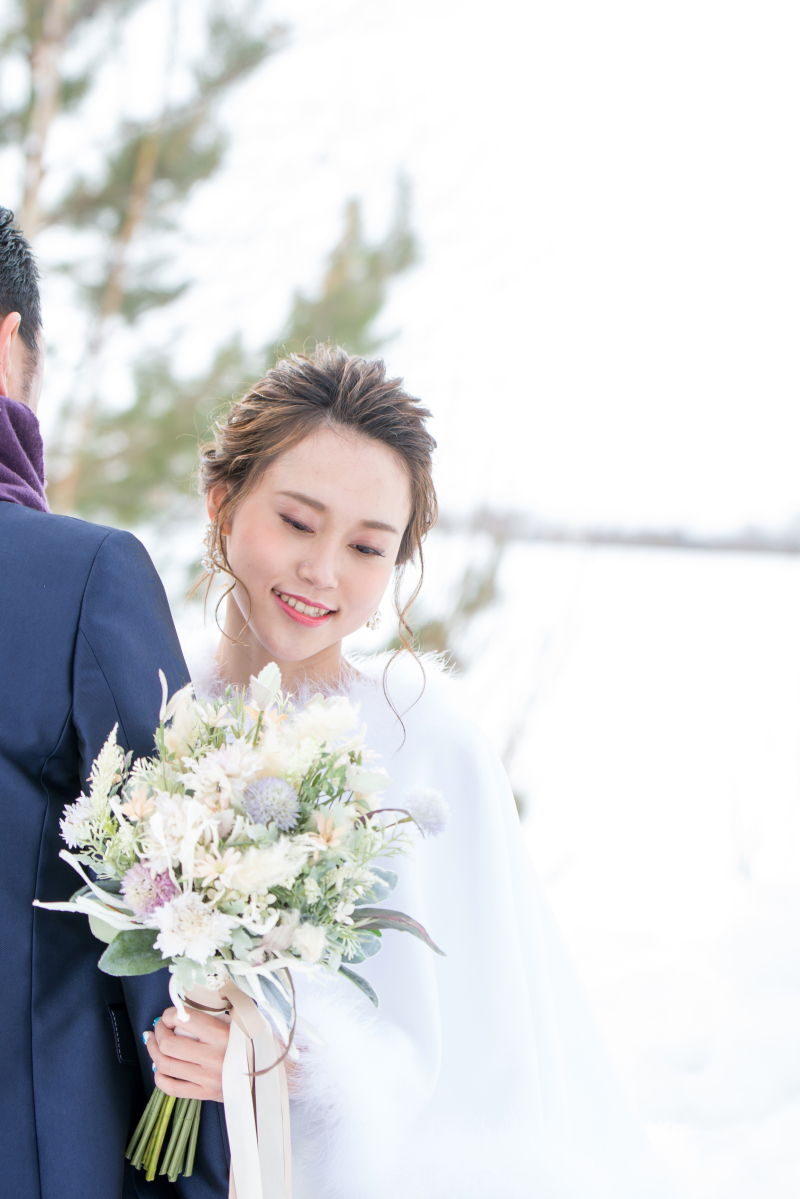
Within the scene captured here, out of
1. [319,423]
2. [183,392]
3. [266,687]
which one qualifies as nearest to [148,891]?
[266,687]

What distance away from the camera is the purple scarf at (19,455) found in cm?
110

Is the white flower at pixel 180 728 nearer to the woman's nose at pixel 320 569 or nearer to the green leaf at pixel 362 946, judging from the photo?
the green leaf at pixel 362 946

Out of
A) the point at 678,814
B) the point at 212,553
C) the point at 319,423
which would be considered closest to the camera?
the point at 319,423

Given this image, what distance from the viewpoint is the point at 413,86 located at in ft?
16.3

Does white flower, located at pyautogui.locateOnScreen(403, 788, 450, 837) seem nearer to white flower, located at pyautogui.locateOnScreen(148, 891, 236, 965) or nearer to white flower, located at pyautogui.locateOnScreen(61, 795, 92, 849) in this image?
white flower, located at pyautogui.locateOnScreen(148, 891, 236, 965)

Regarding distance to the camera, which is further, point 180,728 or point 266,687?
point 266,687

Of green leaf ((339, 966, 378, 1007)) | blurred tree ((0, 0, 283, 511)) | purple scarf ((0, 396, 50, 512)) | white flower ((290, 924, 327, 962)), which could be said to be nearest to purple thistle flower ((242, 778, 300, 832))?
white flower ((290, 924, 327, 962))

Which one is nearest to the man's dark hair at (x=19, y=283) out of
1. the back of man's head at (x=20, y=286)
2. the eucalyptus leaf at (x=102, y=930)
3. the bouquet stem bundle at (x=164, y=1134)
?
the back of man's head at (x=20, y=286)

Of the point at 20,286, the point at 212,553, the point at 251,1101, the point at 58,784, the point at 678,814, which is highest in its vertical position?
the point at 20,286

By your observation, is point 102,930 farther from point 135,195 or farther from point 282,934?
point 135,195

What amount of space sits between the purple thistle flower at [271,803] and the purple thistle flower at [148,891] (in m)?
0.11

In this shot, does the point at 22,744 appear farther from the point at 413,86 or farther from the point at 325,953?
the point at 413,86

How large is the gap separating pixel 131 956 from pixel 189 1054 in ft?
0.55

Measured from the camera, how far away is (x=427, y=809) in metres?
1.04
